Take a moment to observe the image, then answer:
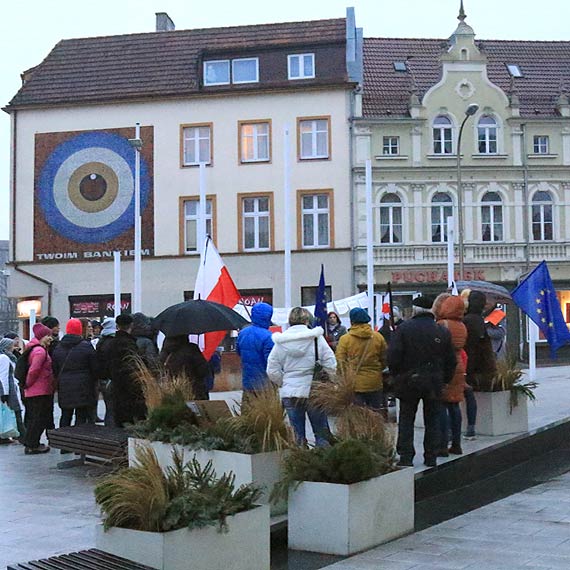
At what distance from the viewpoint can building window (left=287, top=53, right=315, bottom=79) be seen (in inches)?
1484

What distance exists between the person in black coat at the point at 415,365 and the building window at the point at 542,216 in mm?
29116

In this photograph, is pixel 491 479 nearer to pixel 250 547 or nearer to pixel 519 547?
pixel 519 547

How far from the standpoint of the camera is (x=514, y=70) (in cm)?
4091

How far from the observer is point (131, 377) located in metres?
11.0

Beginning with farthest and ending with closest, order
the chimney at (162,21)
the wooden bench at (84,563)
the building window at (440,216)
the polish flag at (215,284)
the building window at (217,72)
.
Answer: the chimney at (162,21) < the building window at (217,72) < the building window at (440,216) < the polish flag at (215,284) < the wooden bench at (84,563)

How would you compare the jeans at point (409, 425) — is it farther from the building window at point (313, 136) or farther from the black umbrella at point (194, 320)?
the building window at point (313, 136)

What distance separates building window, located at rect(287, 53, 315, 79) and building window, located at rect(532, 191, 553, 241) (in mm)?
10158

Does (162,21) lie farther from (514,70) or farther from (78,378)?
(78,378)

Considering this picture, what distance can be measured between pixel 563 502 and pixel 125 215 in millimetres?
30743

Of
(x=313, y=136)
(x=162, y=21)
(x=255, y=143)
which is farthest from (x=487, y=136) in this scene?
(x=162, y=21)

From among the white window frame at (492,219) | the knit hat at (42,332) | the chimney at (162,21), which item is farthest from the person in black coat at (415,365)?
the chimney at (162,21)

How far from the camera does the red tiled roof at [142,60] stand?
38.2 meters

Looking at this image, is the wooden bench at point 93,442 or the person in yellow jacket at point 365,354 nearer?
the wooden bench at point 93,442

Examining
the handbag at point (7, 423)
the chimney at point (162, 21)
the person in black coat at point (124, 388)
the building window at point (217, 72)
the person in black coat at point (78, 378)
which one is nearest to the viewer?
the person in black coat at point (124, 388)
